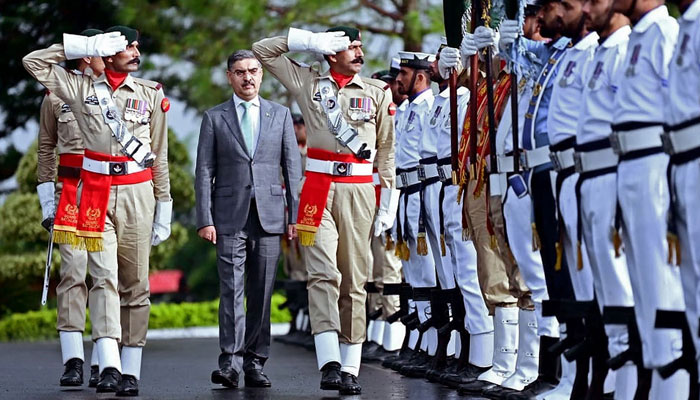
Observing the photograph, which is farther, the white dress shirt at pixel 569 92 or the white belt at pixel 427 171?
the white belt at pixel 427 171

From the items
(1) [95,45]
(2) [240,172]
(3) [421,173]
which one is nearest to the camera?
(1) [95,45]

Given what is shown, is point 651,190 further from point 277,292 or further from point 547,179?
point 277,292

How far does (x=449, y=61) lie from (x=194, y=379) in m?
2.94

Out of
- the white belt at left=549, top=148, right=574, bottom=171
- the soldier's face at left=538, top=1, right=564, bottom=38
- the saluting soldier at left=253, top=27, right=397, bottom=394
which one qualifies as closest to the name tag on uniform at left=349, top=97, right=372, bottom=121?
the saluting soldier at left=253, top=27, right=397, bottom=394

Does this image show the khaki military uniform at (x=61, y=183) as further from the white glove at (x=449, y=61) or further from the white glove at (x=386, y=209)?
the white glove at (x=449, y=61)

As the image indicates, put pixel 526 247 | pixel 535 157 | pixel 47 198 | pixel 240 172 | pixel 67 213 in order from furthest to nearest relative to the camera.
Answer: pixel 47 198, pixel 240 172, pixel 67 213, pixel 526 247, pixel 535 157

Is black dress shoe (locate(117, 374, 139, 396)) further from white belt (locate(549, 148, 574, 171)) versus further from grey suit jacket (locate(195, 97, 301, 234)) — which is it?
white belt (locate(549, 148, 574, 171))

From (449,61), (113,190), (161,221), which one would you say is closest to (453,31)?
(449,61)

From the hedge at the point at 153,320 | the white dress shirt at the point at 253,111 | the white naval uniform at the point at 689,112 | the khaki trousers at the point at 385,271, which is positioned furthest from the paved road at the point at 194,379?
the white naval uniform at the point at 689,112

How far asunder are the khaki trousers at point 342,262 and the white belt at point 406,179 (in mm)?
1752

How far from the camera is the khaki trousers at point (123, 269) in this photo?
9.88m

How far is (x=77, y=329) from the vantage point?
34.8ft

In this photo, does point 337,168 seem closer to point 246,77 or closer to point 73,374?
point 246,77

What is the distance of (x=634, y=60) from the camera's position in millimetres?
6965
